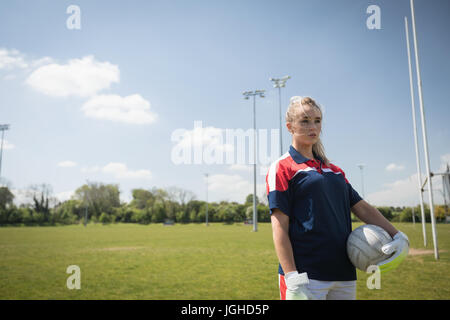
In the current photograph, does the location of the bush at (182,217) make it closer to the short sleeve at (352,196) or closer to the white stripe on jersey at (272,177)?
the short sleeve at (352,196)

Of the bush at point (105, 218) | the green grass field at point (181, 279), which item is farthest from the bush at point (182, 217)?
the green grass field at point (181, 279)

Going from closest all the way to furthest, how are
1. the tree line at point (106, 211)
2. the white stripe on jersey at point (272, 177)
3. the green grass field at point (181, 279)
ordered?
the white stripe on jersey at point (272, 177) → the green grass field at point (181, 279) → the tree line at point (106, 211)

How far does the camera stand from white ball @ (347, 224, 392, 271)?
188 cm

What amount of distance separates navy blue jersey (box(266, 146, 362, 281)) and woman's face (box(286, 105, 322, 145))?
20cm

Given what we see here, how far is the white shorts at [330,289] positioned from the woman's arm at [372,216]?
1.62 ft

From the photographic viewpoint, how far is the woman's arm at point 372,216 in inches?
83.1

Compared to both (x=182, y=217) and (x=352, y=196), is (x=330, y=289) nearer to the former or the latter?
(x=352, y=196)

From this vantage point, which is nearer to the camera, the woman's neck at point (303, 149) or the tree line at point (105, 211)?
the woman's neck at point (303, 149)

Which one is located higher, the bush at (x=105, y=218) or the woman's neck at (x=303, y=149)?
the woman's neck at (x=303, y=149)

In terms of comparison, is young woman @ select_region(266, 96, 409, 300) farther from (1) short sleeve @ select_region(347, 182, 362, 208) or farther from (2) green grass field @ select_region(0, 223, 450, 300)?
(2) green grass field @ select_region(0, 223, 450, 300)

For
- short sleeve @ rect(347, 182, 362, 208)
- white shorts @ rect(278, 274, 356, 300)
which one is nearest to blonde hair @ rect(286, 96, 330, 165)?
short sleeve @ rect(347, 182, 362, 208)

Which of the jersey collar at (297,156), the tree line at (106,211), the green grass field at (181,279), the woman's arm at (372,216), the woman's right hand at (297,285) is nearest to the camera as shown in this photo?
the woman's right hand at (297,285)

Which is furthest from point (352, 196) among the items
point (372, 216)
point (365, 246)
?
point (365, 246)

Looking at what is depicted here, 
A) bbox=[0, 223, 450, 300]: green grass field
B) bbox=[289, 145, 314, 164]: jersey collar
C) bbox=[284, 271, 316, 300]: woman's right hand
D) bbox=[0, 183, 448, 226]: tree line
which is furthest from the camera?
bbox=[0, 183, 448, 226]: tree line
